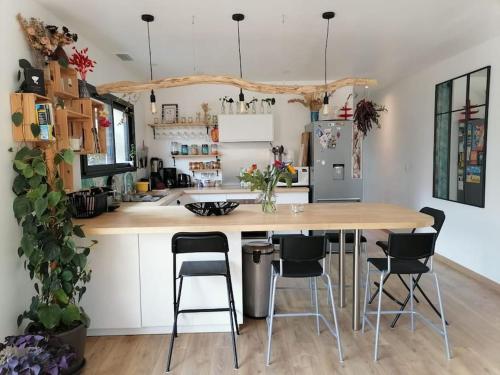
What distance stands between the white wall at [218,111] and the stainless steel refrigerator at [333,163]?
66cm

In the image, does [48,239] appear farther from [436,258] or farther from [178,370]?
[436,258]

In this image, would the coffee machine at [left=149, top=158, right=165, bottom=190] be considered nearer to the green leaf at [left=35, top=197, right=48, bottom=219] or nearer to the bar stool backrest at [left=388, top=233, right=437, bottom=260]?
the green leaf at [left=35, top=197, right=48, bottom=219]

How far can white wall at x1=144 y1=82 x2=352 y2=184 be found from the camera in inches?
231

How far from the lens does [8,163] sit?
7.72ft

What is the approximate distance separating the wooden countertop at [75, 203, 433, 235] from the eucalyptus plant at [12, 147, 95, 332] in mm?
254

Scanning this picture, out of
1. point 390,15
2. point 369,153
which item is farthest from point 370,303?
point 369,153

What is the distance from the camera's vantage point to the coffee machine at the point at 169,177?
570 centimetres

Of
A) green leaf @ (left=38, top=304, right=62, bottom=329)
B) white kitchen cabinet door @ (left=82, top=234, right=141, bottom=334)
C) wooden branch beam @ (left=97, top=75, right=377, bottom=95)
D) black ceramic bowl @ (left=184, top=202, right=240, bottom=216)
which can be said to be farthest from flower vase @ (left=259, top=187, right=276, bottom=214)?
green leaf @ (left=38, top=304, right=62, bottom=329)

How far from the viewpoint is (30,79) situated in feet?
7.99

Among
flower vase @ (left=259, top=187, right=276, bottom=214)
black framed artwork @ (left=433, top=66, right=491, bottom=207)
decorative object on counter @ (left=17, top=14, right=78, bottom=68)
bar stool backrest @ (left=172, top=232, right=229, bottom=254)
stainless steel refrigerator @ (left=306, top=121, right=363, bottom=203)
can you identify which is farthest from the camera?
stainless steel refrigerator @ (left=306, top=121, right=363, bottom=203)

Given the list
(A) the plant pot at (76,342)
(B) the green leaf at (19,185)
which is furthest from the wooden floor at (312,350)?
(B) the green leaf at (19,185)

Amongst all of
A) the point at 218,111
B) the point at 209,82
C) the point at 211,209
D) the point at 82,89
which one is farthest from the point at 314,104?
the point at 82,89

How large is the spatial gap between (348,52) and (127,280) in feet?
11.1

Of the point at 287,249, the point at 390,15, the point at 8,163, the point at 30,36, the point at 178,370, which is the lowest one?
the point at 178,370
